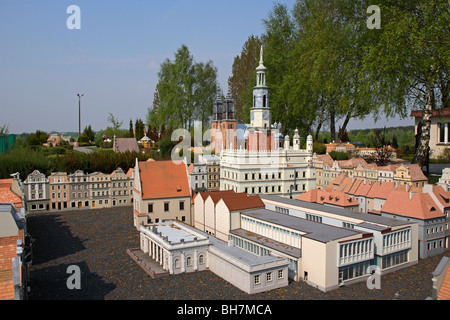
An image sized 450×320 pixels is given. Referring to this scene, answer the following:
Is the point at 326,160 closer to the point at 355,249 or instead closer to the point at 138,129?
the point at 355,249

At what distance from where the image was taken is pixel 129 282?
977 inches

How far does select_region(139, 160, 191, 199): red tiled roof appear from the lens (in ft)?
127

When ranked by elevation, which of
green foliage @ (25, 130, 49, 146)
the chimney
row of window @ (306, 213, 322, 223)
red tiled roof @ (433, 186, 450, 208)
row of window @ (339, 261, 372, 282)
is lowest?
row of window @ (339, 261, 372, 282)

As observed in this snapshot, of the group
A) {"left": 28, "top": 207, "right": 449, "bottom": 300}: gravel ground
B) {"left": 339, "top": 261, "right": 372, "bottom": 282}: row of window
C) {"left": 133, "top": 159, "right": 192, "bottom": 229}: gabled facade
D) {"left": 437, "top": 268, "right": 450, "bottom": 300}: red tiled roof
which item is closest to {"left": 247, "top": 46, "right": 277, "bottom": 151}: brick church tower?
{"left": 133, "top": 159, "right": 192, "bottom": 229}: gabled facade

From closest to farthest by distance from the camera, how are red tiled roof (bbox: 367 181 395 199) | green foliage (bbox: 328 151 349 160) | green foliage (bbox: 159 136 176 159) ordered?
red tiled roof (bbox: 367 181 395 199) → green foliage (bbox: 328 151 349 160) → green foliage (bbox: 159 136 176 159)

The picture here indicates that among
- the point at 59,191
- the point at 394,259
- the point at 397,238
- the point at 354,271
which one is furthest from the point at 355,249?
the point at 59,191

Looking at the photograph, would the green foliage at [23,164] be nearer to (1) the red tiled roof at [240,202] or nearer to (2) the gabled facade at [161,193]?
(2) the gabled facade at [161,193]

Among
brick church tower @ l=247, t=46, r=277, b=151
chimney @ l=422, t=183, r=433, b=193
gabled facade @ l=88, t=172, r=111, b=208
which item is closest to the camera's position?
chimney @ l=422, t=183, r=433, b=193

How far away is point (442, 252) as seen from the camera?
102 ft

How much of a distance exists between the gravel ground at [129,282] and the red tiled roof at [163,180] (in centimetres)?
573

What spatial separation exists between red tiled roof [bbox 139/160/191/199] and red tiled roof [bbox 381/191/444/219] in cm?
1998

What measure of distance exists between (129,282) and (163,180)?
1616 centimetres

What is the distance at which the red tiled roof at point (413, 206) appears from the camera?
3069 centimetres

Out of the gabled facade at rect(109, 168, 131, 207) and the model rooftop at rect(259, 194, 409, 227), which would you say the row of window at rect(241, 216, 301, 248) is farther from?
the gabled facade at rect(109, 168, 131, 207)
